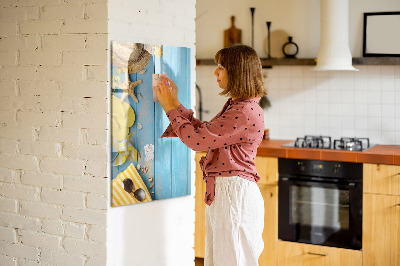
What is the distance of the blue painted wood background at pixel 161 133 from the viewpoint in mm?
2822

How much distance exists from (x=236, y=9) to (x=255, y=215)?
2.56m

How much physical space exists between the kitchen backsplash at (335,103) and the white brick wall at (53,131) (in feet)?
7.34

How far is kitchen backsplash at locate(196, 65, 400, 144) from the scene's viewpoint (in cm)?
434

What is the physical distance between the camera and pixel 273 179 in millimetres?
4078

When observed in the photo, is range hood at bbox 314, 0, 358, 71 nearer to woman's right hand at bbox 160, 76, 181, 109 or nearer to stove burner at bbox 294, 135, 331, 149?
stove burner at bbox 294, 135, 331, 149

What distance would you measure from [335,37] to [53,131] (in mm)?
2302

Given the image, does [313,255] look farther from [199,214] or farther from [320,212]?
[199,214]

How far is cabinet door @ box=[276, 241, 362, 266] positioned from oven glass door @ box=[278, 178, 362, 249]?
4 cm

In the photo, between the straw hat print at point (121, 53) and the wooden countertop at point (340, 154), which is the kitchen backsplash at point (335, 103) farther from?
the straw hat print at point (121, 53)

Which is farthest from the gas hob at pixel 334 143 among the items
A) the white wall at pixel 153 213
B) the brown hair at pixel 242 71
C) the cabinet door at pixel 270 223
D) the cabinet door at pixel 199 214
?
the brown hair at pixel 242 71

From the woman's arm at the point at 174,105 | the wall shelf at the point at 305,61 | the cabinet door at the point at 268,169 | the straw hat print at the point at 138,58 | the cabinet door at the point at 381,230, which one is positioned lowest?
the cabinet door at the point at 381,230

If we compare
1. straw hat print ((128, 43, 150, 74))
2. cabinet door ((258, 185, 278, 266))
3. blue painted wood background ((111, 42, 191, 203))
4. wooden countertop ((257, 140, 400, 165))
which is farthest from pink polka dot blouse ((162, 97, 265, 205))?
cabinet door ((258, 185, 278, 266))

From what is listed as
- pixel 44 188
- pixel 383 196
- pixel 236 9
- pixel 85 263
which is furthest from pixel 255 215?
pixel 236 9

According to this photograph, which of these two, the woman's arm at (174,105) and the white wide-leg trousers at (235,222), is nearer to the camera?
the white wide-leg trousers at (235,222)
